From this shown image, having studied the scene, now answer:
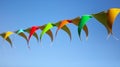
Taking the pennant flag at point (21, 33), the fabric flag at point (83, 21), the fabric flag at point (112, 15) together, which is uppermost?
the pennant flag at point (21, 33)

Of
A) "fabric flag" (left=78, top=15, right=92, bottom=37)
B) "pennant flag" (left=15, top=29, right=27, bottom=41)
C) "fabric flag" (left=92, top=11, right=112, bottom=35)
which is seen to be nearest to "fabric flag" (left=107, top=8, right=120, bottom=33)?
"fabric flag" (left=92, top=11, right=112, bottom=35)

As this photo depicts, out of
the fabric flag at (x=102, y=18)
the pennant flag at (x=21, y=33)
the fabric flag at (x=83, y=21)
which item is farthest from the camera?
the pennant flag at (x=21, y=33)

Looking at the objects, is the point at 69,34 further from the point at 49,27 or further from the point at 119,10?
the point at 119,10

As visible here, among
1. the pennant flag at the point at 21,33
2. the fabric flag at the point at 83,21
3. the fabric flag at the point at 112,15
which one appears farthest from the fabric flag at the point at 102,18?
the pennant flag at the point at 21,33

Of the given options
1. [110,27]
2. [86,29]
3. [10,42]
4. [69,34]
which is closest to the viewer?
[110,27]

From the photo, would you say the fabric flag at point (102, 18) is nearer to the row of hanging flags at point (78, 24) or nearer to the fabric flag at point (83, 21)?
the row of hanging flags at point (78, 24)

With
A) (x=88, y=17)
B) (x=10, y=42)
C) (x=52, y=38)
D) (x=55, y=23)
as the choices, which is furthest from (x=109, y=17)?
(x=10, y=42)

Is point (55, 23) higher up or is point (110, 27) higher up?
point (55, 23)

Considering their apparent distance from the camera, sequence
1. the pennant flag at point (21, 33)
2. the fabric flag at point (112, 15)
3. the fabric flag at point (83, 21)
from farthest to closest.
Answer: the pennant flag at point (21, 33), the fabric flag at point (83, 21), the fabric flag at point (112, 15)

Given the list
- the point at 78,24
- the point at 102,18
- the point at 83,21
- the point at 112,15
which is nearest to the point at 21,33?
the point at 78,24

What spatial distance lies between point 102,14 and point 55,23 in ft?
7.94

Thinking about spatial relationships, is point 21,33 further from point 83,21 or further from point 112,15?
point 112,15

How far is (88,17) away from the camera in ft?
29.0

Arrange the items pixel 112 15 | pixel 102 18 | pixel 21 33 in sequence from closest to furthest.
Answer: pixel 112 15
pixel 102 18
pixel 21 33
